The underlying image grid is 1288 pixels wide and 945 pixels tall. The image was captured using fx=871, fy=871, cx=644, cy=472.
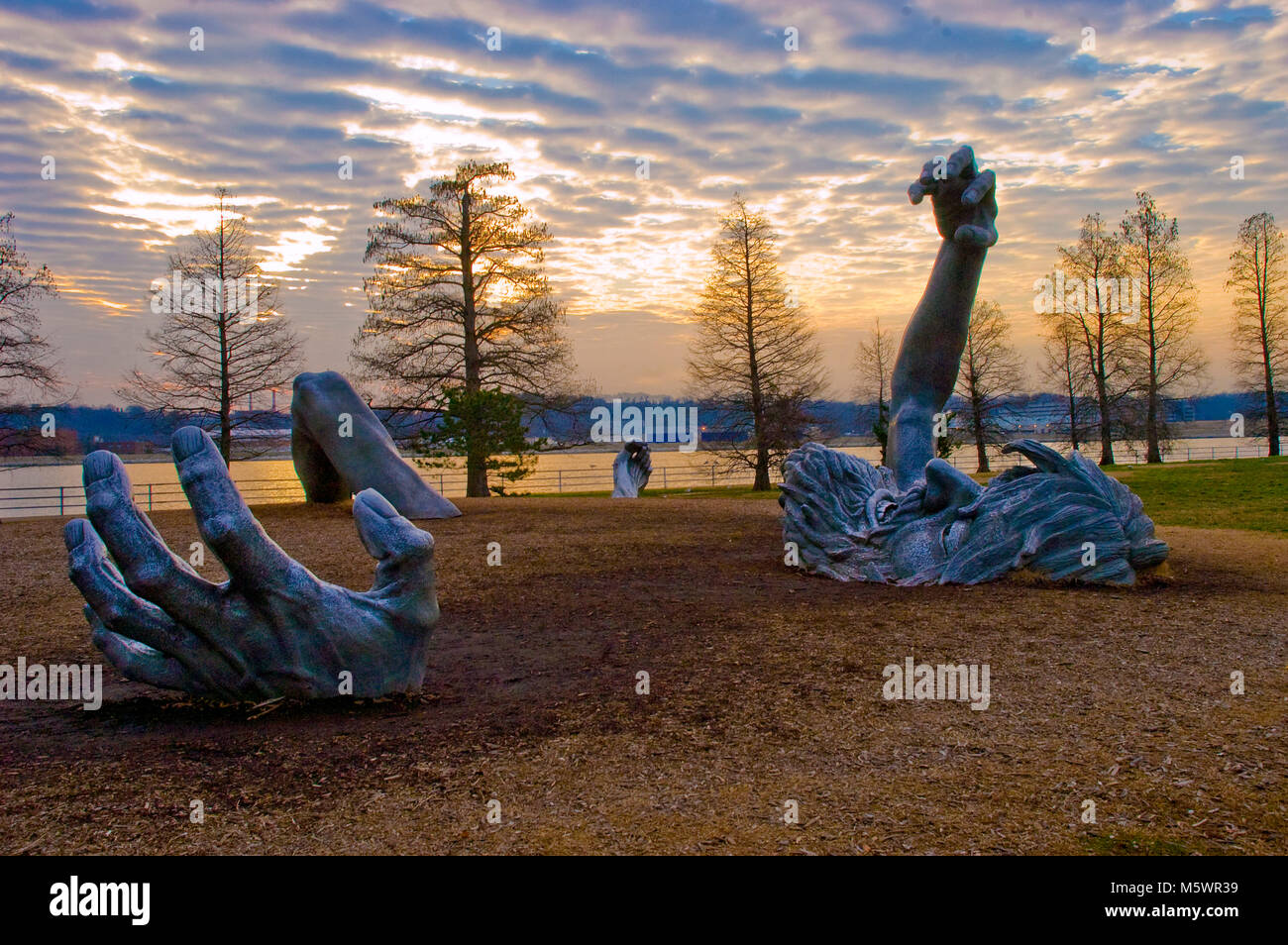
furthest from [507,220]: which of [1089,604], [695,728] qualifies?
[695,728]

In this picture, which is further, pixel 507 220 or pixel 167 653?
pixel 507 220

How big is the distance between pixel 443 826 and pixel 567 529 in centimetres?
1019

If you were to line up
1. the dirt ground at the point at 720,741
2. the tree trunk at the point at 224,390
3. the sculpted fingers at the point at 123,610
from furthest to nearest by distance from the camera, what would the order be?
the tree trunk at the point at 224,390
the sculpted fingers at the point at 123,610
the dirt ground at the point at 720,741

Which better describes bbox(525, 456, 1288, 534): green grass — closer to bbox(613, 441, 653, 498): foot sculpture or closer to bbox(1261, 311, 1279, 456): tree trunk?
bbox(1261, 311, 1279, 456): tree trunk

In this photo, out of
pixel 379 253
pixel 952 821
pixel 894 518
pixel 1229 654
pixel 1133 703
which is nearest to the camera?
pixel 952 821

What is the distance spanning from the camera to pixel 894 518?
9117 mm

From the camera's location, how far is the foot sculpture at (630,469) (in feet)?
73.7

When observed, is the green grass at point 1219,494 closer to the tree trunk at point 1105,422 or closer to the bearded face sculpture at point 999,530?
the tree trunk at point 1105,422

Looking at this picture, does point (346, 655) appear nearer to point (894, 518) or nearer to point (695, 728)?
point (695, 728)

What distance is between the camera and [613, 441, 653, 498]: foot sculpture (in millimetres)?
22469

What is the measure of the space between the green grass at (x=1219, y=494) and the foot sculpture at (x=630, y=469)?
10857 mm

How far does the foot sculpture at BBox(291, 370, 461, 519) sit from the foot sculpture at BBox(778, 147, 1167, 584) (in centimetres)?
711

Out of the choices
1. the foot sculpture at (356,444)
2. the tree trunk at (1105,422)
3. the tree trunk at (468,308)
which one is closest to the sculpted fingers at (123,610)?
the foot sculpture at (356,444)

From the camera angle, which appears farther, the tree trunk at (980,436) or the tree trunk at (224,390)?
the tree trunk at (980,436)
